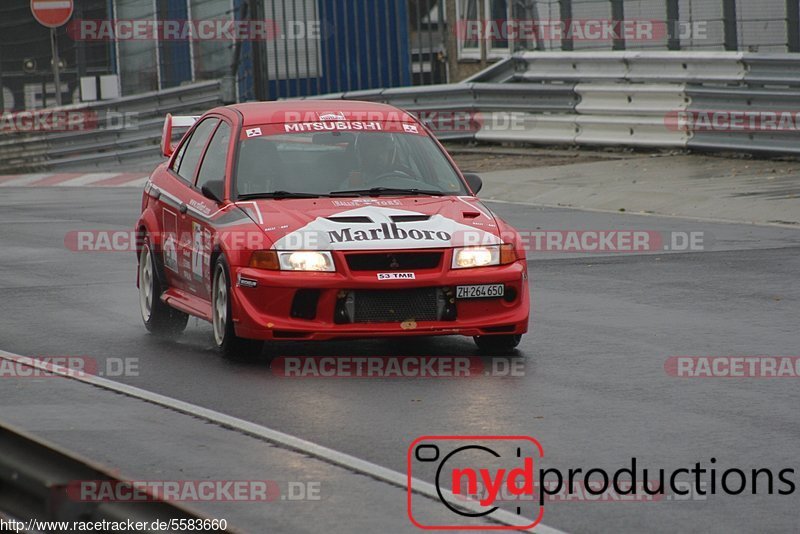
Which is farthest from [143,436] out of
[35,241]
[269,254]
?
[35,241]

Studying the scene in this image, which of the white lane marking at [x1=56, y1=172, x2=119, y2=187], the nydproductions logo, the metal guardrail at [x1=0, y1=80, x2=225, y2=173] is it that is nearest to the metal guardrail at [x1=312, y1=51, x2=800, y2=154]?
the metal guardrail at [x1=0, y1=80, x2=225, y2=173]

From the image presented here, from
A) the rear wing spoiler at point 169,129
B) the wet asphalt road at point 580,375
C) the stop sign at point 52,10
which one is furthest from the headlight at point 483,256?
the stop sign at point 52,10

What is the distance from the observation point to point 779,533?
227 inches

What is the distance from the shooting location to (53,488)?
14.0ft

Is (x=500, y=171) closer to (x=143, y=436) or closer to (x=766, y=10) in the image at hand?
(x=766, y=10)

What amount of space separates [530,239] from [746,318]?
5.49 m

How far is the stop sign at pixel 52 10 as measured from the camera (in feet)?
103

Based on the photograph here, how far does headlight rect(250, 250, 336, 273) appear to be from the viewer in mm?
9352

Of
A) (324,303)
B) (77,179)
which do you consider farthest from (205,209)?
(77,179)

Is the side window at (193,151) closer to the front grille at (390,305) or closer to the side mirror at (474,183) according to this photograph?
the side mirror at (474,183)

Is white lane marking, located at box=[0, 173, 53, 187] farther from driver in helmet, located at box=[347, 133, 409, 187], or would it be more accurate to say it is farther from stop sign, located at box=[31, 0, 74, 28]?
driver in helmet, located at box=[347, 133, 409, 187]

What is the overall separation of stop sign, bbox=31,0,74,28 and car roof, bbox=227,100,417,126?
2109 cm

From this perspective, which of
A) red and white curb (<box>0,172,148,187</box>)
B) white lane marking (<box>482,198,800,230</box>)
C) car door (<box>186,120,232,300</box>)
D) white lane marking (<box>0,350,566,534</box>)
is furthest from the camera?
red and white curb (<box>0,172,148,187</box>)

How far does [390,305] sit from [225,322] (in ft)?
3.32
